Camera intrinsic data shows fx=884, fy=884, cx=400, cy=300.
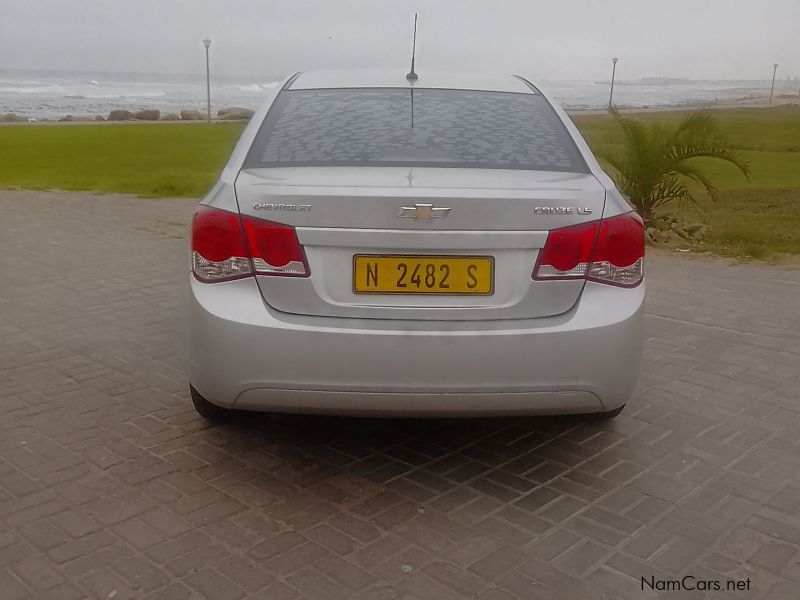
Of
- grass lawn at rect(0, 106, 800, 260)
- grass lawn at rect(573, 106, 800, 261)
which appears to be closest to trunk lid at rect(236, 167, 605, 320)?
grass lawn at rect(573, 106, 800, 261)

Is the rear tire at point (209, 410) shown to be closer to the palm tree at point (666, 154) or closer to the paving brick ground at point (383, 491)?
the paving brick ground at point (383, 491)

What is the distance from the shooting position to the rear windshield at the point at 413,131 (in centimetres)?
365

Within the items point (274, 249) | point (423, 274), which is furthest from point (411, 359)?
point (274, 249)

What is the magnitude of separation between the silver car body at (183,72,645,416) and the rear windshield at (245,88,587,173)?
300mm

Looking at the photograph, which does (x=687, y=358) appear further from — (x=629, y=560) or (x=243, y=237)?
(x=243, y=237)

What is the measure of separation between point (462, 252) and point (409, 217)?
9.0 inches

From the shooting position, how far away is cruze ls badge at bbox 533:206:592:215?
3229mm

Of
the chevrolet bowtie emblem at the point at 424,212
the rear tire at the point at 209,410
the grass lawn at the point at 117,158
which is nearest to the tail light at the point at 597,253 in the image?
the chevrolet bowtie emblem at the point at 424,212

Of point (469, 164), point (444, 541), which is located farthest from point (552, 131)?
point (444, 541)

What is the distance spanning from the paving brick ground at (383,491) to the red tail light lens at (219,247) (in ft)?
2.87

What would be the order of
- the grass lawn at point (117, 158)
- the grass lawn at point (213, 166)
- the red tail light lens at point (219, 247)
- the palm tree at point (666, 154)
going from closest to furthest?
the red tail light lens at point (219, 247)
the palm tree at point (666, 154)
the grass lawn at point (213, 166)
the grass lawn at point (117, 158)

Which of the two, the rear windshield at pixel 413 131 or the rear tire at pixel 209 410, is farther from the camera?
the rear tire at pixel 209 410

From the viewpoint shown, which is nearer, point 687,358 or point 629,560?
point 629,560

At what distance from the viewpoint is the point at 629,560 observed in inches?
119
